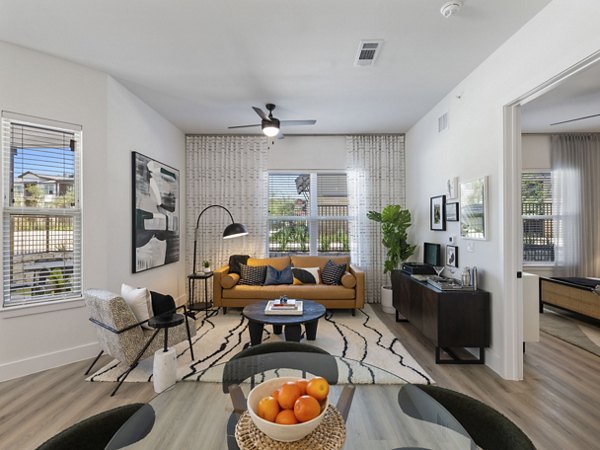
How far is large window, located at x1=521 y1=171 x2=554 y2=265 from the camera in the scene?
5.08 metres

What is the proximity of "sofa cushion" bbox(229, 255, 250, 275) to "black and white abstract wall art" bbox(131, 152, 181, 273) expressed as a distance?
0.88m

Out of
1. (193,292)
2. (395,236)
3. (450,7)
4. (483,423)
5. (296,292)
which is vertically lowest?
(193,292)

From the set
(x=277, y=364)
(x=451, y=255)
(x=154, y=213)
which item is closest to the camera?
(x=277, y=364)

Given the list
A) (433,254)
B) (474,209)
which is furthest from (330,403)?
(433,254)

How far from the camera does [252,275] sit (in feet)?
15.2

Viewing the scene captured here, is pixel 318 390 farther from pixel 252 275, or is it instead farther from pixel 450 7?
pixel 252 275

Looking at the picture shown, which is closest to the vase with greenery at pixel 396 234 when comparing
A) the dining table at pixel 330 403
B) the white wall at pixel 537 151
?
the white wall at pixel 537 151

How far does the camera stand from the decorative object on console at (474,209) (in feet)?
9.46

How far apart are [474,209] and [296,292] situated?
2.53 meters

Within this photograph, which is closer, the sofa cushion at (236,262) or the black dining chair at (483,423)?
the black dining chair at (483,423)

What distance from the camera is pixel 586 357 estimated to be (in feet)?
9.83

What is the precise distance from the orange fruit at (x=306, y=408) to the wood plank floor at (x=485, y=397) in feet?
6.17

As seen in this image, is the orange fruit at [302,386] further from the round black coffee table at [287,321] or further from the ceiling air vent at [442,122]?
the ceiling air vent at [442,122]

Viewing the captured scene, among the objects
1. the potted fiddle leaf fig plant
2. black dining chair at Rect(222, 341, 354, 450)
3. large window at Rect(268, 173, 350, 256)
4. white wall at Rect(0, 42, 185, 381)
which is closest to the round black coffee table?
black dining chair at Rect(222, 341, 354, 450)
